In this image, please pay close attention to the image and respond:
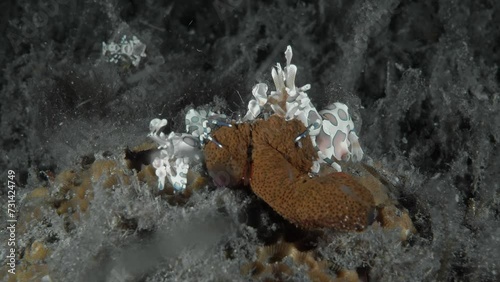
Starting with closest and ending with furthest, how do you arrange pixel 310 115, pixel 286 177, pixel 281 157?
pixel 286 177 → pixel 281 157 → pixel 310 115

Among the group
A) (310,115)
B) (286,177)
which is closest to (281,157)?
(286,177)

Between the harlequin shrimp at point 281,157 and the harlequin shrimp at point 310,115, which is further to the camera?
the harlequin shrimp at point 310,115

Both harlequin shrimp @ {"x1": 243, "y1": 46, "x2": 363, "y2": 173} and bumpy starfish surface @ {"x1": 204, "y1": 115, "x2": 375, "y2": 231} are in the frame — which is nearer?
bumpy starfish surface @ {"x1": 204, "y1": 115, "x2": 375, "y2": 231}

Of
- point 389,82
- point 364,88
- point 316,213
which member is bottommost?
point 364,88

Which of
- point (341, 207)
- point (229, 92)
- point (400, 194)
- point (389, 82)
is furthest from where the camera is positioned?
point (389, 82)

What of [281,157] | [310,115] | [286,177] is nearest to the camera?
[286,177]

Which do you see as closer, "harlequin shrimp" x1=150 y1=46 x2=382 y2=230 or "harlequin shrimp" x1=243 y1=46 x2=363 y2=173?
"harlequin shrimp" x1=150 y1=46 x2=382 y2=230

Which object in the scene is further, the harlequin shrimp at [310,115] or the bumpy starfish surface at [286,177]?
the harlequin shrimp at [310,115]

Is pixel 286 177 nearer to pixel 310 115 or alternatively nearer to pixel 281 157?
A: pixel 281 157

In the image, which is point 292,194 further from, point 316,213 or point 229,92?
point 229,92

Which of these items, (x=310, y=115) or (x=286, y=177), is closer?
(x=286, y=177)

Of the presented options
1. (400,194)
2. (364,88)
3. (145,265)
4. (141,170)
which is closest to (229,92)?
(141,170)
